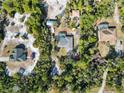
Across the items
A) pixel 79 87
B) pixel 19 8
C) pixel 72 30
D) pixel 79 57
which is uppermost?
pixel 19 8

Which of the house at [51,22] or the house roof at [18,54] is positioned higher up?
the house at [51,22]

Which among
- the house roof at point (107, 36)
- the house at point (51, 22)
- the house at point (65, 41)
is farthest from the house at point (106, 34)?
the house at point (51, 22)

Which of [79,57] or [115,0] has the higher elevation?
[115,0]

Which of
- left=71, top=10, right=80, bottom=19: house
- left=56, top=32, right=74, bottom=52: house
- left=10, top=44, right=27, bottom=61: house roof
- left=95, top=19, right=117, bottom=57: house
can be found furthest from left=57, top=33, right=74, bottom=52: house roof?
left=10, top=44, right=27, bottom=61: house roof

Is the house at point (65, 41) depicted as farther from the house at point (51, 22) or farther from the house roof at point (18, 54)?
the house roof at point (18, 54)

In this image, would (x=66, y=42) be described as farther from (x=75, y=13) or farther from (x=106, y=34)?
(x=106, y=34)

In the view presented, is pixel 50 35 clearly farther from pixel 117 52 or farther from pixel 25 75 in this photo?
pixel 117 52

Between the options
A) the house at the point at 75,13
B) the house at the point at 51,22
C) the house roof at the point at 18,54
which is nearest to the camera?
the house roof at the point at 18,54

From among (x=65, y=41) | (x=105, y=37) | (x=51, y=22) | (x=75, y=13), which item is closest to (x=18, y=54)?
(x=51, y=22)

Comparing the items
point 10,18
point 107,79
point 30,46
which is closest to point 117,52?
point 107,79
